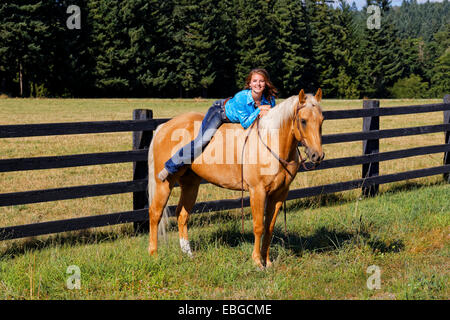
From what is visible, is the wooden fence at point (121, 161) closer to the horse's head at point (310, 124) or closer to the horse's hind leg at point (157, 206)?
the horse's hind leg at point (157, 206)

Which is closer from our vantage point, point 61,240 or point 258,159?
point 258,159

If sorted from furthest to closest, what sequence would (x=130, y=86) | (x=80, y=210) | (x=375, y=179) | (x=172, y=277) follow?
(x=130, y=86) → (x=375, y=179) → (x=80, y=210) → (x=172, y=277)

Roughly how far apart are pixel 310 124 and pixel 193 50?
190 feet

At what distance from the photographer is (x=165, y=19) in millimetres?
58250

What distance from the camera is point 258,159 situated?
4.64 m

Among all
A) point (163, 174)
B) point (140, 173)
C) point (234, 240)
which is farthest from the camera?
point (140, 173)

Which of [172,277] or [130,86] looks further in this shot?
[130,86]

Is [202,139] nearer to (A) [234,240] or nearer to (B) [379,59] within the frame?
(A) [234,240]

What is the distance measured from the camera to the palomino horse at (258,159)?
14.0ft

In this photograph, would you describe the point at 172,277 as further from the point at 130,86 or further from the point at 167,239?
the point at 130,86

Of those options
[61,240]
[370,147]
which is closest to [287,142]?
[61,240]

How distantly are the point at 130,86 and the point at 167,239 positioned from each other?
52.8 m

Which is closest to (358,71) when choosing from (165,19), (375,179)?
(165,19)

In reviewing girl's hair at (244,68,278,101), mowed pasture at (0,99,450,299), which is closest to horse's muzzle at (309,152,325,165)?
girl's hair at (244,68,278,101)
